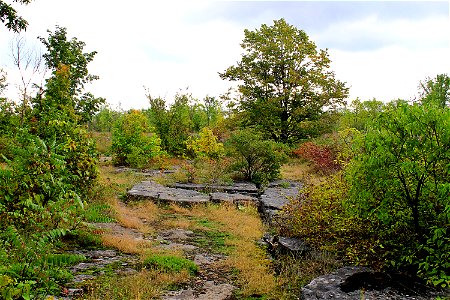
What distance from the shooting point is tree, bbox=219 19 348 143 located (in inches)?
954

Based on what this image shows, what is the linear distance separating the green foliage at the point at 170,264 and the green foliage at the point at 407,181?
2.74 m

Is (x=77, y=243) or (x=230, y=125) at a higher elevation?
(x=230, y=125)

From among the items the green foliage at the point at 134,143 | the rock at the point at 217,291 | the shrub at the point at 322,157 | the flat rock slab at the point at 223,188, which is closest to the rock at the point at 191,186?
the flat rock slab at the point at 223,188

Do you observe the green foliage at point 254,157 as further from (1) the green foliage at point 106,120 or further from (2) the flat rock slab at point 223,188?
(1) the green foliage at point 106,120

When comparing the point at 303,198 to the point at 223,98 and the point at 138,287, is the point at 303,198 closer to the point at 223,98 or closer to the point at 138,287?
the point at 138,287

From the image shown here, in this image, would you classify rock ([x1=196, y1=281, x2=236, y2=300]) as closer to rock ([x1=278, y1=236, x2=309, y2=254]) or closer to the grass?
the grass

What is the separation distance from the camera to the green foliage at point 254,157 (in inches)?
572

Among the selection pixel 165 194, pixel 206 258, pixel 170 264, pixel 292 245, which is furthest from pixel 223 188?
pixel 170 264

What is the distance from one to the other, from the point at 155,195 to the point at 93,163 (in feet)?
14.8

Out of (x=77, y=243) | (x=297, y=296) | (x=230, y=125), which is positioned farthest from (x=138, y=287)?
(x=230, y=125)

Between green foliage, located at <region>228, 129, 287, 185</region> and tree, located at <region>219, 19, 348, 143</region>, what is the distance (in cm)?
910

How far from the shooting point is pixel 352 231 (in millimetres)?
5879

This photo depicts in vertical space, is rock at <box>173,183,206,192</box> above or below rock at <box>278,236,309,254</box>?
above

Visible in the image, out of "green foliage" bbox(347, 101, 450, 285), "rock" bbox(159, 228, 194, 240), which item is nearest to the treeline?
"green foliage" bbox(347, 101, 450, 285)
